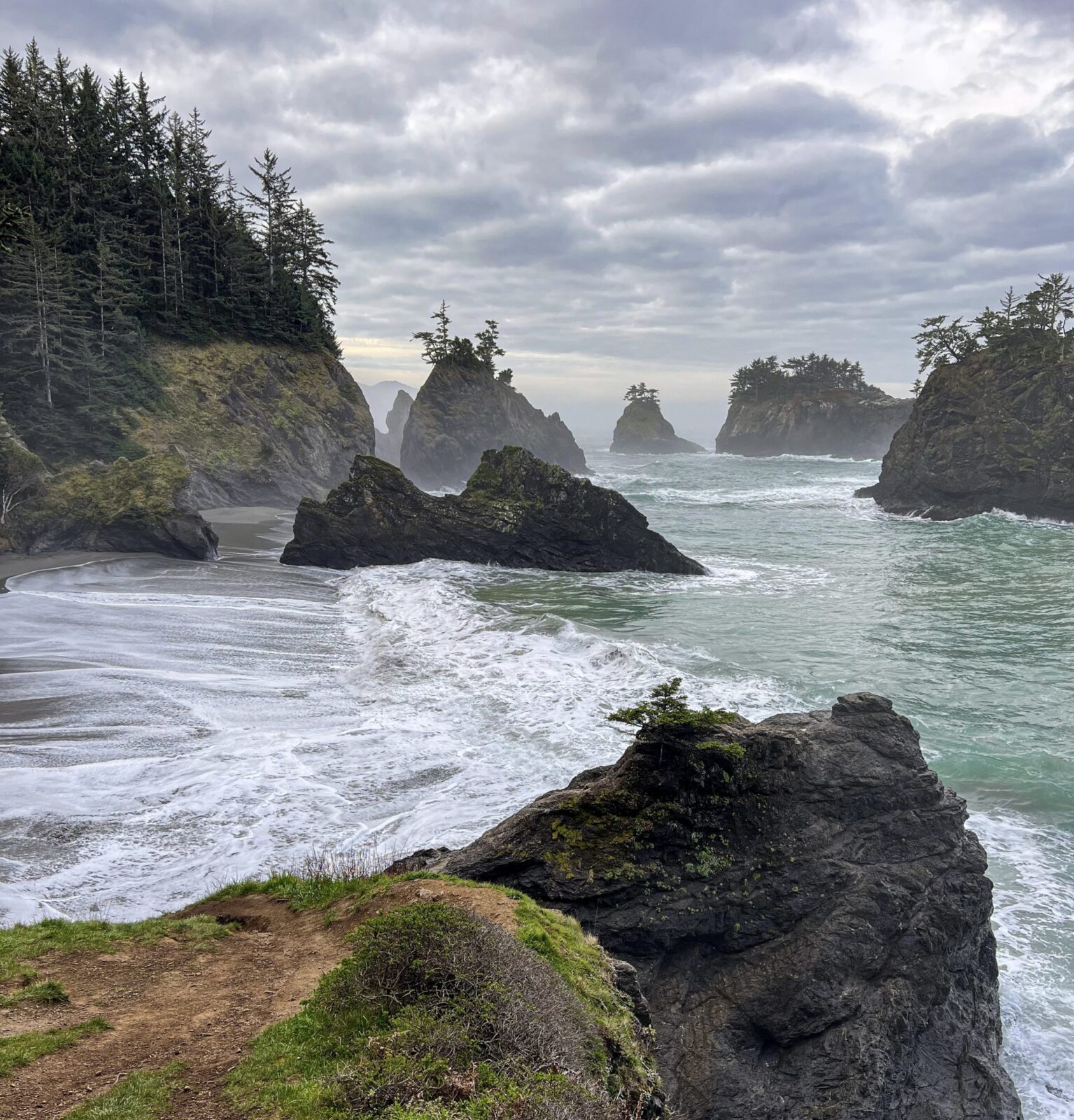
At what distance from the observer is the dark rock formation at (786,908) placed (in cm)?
685

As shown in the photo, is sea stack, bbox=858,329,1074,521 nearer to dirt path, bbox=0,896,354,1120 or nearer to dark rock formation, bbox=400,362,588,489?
dark rock formation, bbox=400,362,588,489

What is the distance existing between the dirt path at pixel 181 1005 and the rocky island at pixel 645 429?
13956cm

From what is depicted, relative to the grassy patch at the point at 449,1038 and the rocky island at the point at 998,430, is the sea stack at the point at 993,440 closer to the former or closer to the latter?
the rocky island at the point at 998,430

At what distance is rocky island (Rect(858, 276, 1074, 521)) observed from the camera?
4741 cm

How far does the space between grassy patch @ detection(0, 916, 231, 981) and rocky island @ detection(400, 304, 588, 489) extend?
71.2m

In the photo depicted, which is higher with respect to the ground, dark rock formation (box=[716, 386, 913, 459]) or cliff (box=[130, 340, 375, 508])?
dark rock formation (box=[716, 386, 913, 459])

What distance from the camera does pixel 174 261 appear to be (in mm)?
50844

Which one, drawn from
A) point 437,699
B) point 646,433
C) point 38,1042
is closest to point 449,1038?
point 38,1042

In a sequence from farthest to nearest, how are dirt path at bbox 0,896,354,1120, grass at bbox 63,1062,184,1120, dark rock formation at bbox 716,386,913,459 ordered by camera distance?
dark rock formation at bbox 716,386,913,459 < dirt path at bbox 0,896,354,1120 < grass at bbox 63,1062,184,1120

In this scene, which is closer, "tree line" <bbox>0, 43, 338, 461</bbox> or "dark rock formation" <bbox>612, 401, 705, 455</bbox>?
"tree line" <bbox>0, 43, 338, 461</bbox>

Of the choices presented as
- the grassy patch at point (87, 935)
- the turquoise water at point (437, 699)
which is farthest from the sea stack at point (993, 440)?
the grassy patch at point (87, 935)

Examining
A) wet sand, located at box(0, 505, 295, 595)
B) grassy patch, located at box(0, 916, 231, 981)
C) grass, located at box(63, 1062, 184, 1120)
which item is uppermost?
wet sand, located at box(0, 505, 295, 595)

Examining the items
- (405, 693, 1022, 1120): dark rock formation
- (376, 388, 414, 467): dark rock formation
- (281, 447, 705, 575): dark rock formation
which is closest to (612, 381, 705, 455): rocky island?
(376, 388, 414, 467): dark rock formation

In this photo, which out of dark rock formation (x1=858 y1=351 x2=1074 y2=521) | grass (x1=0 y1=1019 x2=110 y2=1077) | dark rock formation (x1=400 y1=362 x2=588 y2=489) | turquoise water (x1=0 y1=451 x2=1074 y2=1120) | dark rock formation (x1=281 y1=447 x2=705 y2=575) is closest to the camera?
grass (x1=0 y1=1019 x2=110 y2=1077)
